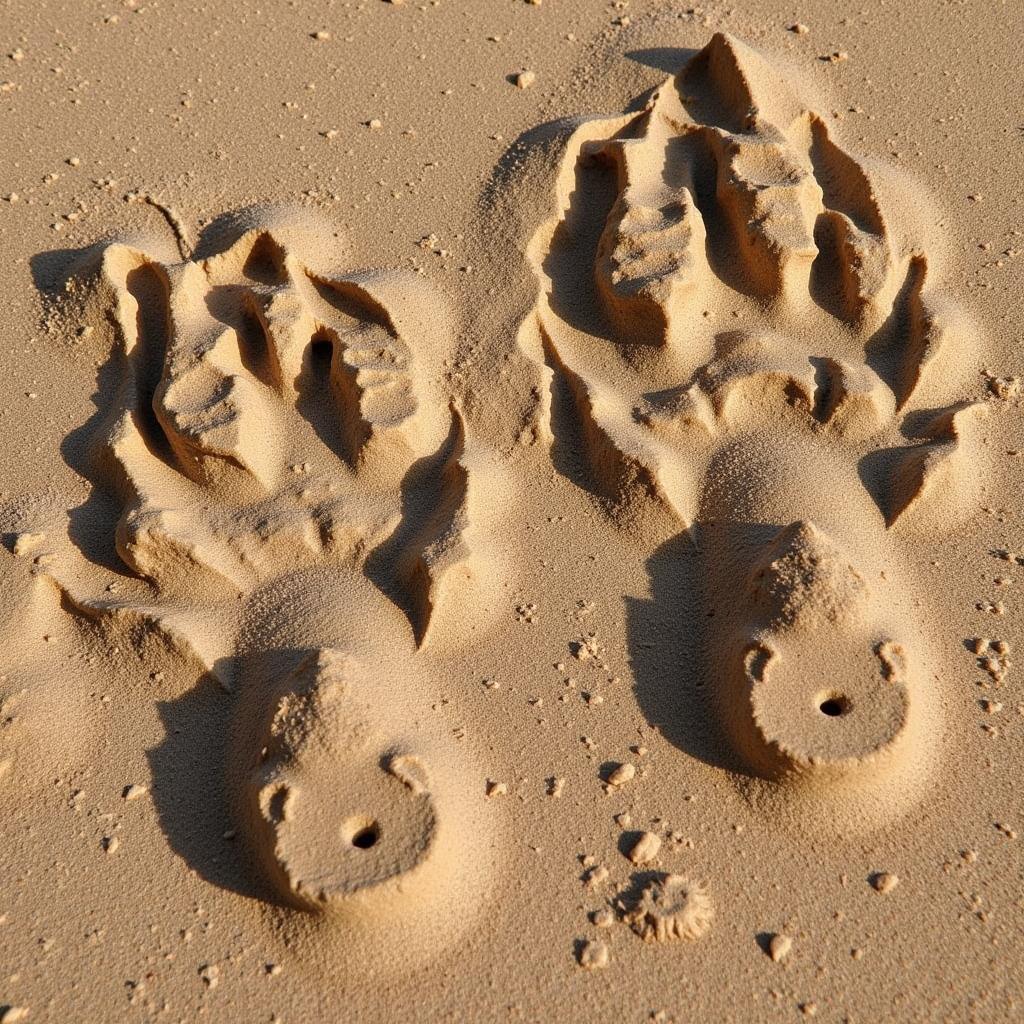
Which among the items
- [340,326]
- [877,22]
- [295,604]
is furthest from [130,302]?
[877,22]

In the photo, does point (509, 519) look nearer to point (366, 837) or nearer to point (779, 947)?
point (366, 837)

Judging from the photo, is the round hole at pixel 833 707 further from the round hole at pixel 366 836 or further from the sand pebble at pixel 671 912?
the round hole at pixel 366 836

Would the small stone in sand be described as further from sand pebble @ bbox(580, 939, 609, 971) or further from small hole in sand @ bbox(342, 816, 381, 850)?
sand pebble @ bbox(580, 939, 609, 971)

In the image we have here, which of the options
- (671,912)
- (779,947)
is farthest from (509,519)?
(779,947)

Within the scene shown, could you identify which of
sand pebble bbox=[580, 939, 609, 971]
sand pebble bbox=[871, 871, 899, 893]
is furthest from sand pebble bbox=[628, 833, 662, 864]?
sand pebble bbox=[871, 871, 899, 893]

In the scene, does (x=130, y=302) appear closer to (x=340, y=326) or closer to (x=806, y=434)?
(x=340, y=326)
